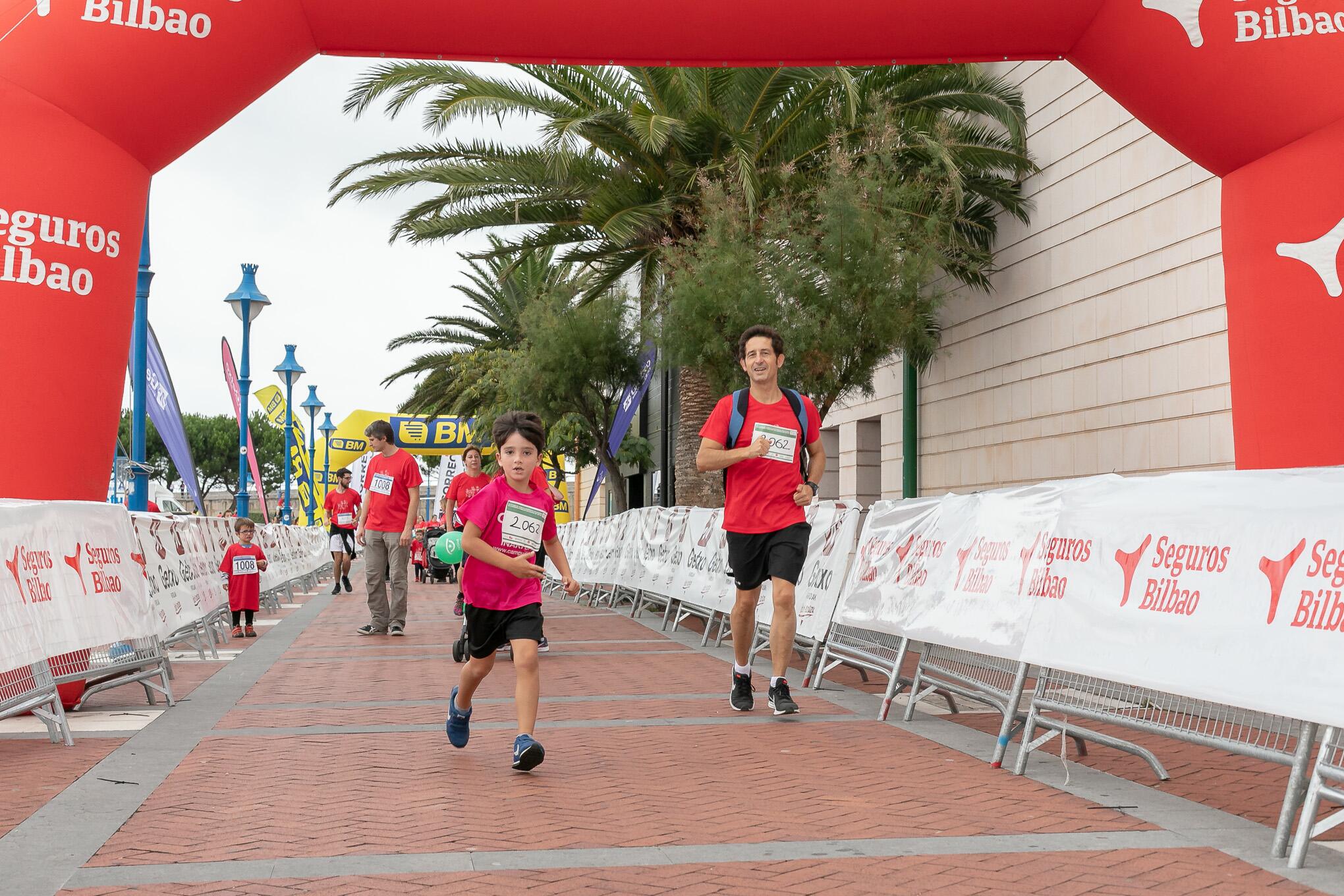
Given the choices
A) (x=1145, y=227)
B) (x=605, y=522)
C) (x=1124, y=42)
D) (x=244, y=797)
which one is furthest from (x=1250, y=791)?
(x=605, y=522)

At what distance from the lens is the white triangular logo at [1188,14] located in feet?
25.4

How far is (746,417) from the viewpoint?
25.8ft

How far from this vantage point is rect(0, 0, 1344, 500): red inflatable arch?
24.5 feet

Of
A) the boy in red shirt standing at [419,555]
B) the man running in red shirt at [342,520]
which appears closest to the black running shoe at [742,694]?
the man running in red shirt at [342,520]

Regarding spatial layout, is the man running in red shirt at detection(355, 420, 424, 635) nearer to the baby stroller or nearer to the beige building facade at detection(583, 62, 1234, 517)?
the beige building facade at detection(583, 62, 1234, 517)

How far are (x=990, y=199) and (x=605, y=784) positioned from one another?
13229 millimetres

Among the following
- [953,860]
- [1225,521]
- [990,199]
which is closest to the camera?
[953,860]

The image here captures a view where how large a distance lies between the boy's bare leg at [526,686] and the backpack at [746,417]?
2.24m

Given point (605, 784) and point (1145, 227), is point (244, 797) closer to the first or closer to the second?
point (605, 784)

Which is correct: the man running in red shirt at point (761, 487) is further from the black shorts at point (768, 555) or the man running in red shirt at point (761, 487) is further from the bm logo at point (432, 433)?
the bm logo at point (432, 433)

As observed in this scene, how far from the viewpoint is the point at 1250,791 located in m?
5.51

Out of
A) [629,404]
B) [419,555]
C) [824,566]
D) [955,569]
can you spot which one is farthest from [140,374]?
[419,555]

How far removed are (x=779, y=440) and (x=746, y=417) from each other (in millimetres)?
257

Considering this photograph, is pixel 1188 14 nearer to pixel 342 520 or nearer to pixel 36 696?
pixel 36 696
